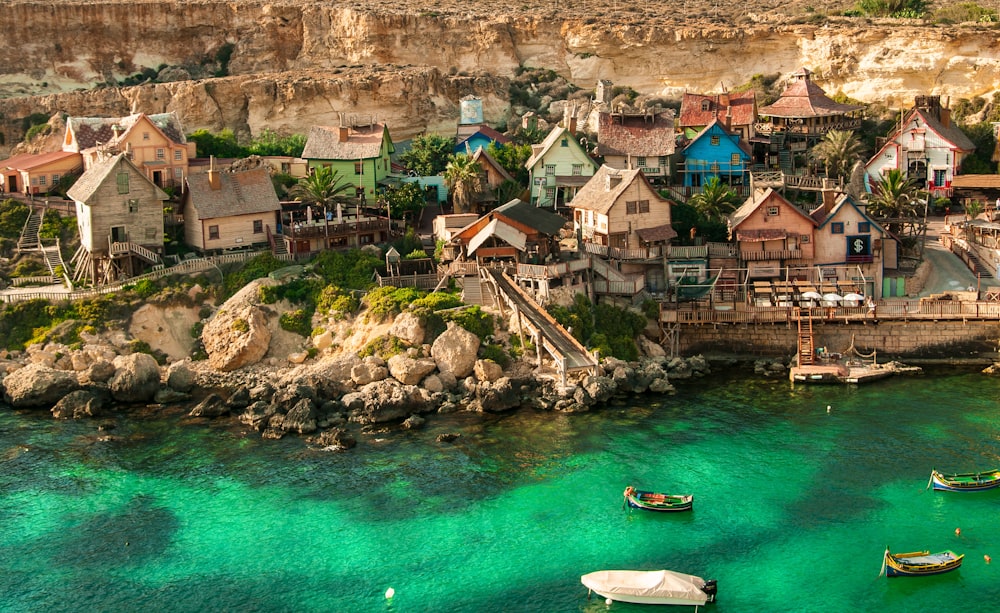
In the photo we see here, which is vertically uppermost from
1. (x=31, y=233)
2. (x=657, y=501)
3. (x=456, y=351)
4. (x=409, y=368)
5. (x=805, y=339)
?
(x=31, y=233)

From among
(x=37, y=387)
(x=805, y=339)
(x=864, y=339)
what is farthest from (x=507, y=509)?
(x=864, y=339)

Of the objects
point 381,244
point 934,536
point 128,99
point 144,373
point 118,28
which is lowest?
point 934,536

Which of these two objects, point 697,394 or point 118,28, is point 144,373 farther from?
point 118,28

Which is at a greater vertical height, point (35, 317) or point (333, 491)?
point (35, 317)

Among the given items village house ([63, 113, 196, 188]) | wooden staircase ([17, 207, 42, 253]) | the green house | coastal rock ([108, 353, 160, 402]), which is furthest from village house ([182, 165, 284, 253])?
coastal rock ([108, 353, 160, 402])

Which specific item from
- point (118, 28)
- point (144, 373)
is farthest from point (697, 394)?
point (118, 28)

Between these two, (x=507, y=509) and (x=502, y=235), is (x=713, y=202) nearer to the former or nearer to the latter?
(x=502, y=235)

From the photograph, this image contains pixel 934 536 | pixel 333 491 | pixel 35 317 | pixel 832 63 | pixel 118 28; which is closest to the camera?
pixel 934 536
